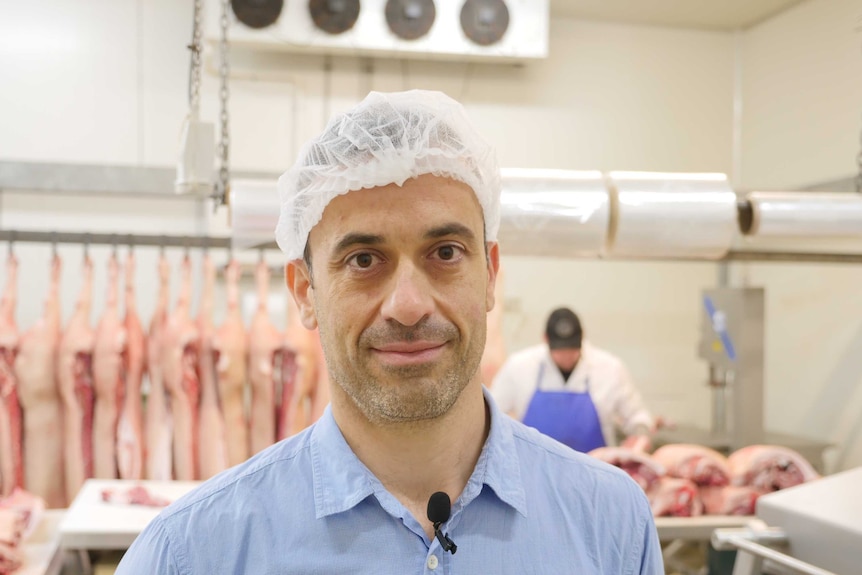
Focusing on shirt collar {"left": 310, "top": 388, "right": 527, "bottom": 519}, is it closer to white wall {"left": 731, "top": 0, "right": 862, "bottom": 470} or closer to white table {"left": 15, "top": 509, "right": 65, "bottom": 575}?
white table {"left": 15, "top": 509, "right": 65, "bottom": 575}

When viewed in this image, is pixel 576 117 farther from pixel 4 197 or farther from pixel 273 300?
pixel 4 197

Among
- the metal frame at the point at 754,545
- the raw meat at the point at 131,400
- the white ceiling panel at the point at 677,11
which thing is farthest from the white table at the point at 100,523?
the white ceiling panel at the point at 677,11

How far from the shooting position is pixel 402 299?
1210 mm

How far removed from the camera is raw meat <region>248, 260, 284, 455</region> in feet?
11.4

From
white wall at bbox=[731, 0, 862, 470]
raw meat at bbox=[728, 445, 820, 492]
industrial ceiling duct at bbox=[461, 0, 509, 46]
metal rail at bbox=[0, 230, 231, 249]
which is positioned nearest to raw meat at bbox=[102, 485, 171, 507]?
metal rail at bbox=[0, 230, 231, 249]

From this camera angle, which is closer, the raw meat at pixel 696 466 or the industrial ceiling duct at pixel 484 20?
the raw meat at pixel 696 466

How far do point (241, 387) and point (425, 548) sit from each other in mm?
2439

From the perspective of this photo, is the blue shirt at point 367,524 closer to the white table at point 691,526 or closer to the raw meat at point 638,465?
the white table at point 691,526

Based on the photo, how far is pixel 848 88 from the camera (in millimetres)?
2850

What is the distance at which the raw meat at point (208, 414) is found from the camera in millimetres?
3498

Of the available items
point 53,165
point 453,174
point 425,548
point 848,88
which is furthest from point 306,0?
point 425,548

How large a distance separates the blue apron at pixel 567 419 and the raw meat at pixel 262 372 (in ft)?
4.70

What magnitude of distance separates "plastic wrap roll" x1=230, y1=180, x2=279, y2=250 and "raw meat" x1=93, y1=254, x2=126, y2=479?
1.39m

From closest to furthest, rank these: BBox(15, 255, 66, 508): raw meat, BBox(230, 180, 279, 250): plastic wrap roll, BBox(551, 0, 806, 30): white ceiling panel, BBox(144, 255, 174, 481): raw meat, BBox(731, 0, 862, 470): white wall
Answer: BBox(230, 180, 279, 250): plastic wrap roll
BBox(15, 255, 66, 508): raw meat
BBox(144, 255, 174, 481): raw meat
BBox(731, 0, 862, 470): white wall
BBox(551, 0, 806, 30): white ceiling panel
